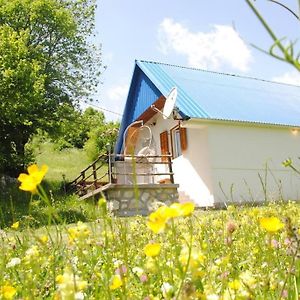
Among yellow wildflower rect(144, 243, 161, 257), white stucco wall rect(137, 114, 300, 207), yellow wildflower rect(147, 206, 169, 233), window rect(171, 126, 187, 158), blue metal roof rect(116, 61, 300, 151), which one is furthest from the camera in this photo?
window rect(171, 126, 187, 158)

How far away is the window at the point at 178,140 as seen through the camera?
55.9 feet

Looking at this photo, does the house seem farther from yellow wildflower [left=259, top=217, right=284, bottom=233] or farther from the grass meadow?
yellow wildflower [left=259, top=217, right=284, bottom=233]

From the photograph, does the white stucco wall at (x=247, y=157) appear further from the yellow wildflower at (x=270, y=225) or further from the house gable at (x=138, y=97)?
the yellow wildflower at (x=270, y=225)

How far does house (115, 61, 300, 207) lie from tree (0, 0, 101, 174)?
4398 mm

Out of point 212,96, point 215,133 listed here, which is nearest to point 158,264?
point 215,133

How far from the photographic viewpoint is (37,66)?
19094 mm

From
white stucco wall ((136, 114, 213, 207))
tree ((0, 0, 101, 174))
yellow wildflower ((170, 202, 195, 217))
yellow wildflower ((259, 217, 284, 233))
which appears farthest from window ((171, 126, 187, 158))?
yellow wildflower ((170, 202, 195, 217))

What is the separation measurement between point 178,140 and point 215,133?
218cm

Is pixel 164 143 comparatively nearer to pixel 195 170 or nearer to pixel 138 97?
pixel 138 97

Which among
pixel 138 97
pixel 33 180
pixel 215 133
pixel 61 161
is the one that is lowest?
pixel 33 180

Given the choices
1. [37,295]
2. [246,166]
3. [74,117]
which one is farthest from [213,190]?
[37,295]

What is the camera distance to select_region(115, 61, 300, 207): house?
15.9m

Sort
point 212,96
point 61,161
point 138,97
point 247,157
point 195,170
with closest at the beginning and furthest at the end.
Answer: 1. point 195,170
2. point 247,157
3. point 212,96
4. point 138,97
5. point 61,161

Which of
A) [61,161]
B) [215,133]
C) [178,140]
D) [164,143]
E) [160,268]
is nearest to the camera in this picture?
[160,268]
